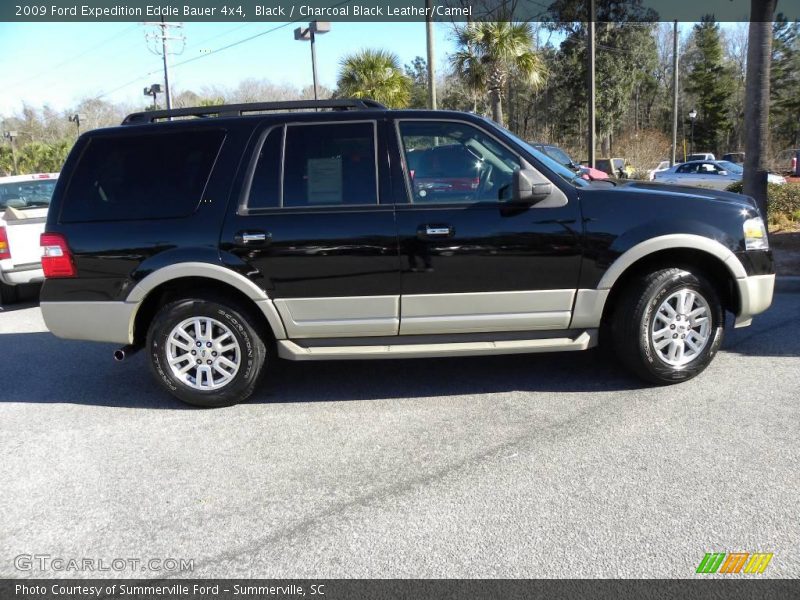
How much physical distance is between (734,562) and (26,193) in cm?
1076

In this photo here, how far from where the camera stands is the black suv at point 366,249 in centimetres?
470

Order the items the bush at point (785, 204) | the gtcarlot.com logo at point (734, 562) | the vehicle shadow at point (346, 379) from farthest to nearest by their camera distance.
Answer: the bush at point (785, 204)
the vehicle shadow at point (346, 379)
the gtcarlot.com logo at point (734, 562)

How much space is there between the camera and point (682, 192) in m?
5.00

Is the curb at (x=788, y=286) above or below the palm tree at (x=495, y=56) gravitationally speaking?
below

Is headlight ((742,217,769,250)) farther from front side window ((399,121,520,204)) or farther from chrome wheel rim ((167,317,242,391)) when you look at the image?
chrome wheel rim ((167,317,242,391))

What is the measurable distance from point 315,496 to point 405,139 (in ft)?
8.35

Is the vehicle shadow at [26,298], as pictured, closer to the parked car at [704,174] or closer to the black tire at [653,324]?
the black tire at [653,324]

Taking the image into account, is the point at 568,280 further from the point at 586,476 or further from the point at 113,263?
the point at 113,263

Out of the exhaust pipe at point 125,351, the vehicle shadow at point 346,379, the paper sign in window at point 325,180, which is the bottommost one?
the vehicle shadow at point 346,379

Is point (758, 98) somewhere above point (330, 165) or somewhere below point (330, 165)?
above

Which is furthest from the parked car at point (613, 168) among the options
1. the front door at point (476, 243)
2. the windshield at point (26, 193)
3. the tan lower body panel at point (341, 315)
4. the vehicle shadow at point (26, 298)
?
the tan lower body panel at point (341, 315)

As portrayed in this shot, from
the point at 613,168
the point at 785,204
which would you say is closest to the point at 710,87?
the point at 613,168

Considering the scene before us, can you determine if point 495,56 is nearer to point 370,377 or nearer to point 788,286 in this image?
point 788,286

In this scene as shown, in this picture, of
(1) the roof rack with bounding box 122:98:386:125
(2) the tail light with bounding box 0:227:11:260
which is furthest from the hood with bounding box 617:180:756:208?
(2) the tail light with bounding box 0:227:11:260
